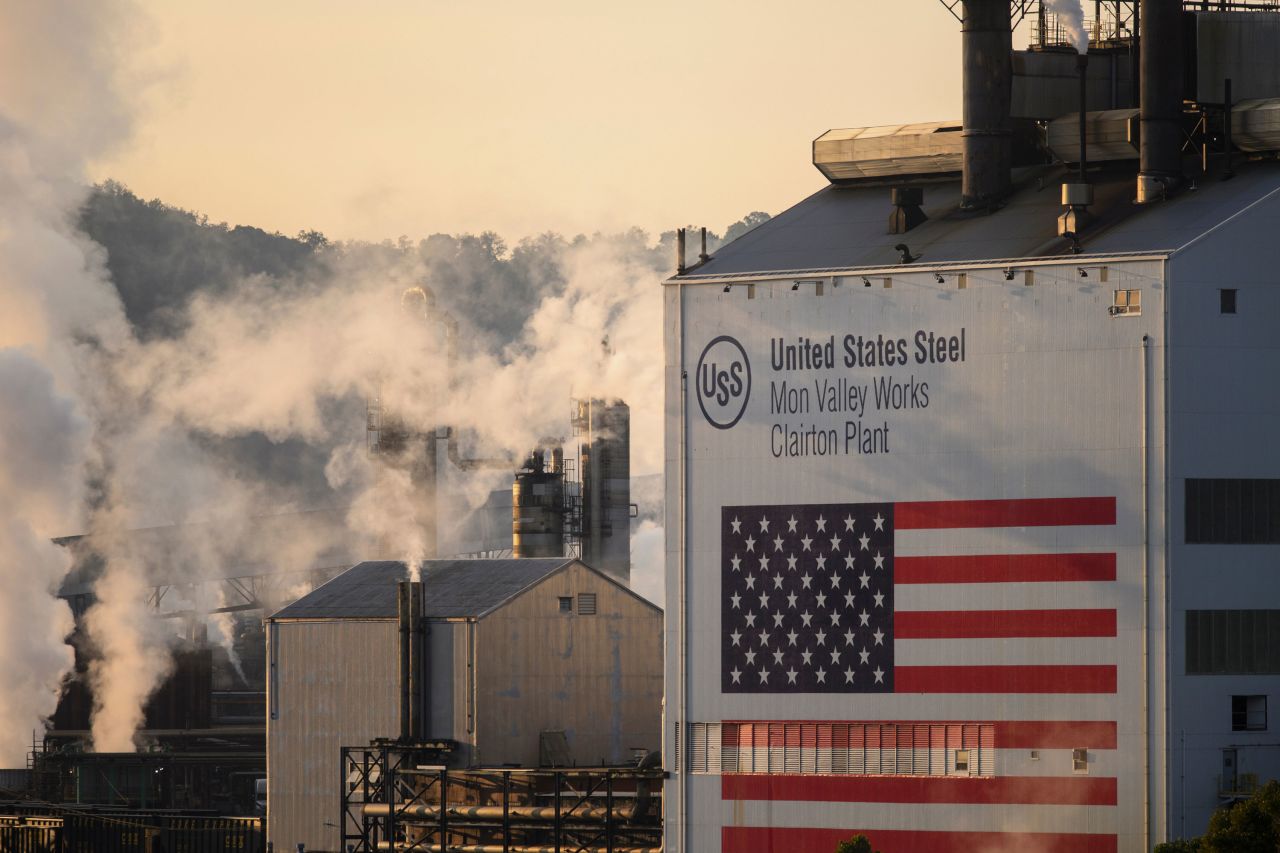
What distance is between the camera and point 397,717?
72.0m

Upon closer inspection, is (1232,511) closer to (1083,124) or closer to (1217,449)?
(1217,449)

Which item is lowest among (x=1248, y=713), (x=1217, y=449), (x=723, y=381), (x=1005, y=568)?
(x=1248, y=713)

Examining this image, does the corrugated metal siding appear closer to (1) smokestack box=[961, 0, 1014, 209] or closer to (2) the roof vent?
(2) the roof vent

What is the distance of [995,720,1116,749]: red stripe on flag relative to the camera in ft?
189

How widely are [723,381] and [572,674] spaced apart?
14.8 metres

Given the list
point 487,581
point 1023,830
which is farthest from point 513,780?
point 1023,830

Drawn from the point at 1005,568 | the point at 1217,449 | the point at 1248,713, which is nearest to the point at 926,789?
the point at 1005,568

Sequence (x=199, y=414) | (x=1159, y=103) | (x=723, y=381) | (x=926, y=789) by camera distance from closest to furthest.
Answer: (x=926, y=789) < (x=1159, y=103) < (x=723, y=381) < (x=199, y=414)

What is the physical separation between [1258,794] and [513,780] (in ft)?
72.9

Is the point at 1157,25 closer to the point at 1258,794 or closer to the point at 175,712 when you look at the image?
the point at 1258,794

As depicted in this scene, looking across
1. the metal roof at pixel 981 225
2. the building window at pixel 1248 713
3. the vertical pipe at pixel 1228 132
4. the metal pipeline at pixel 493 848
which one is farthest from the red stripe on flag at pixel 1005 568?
the metal pipeline at pixel 493 848

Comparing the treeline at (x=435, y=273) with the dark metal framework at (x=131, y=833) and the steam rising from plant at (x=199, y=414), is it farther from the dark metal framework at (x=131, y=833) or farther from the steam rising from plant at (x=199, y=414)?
the dark metal framework at (x=131, y=833)

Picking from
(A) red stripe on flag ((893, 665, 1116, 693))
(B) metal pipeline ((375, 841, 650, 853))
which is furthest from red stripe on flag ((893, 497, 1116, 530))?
(B) metal pipeline ((375, 841, 650, 853))

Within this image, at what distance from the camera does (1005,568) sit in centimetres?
→ 5897
